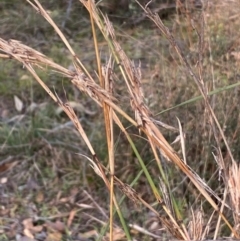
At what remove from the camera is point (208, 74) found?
3.05 metres

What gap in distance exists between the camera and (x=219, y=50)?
10.6ft

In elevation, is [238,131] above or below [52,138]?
above

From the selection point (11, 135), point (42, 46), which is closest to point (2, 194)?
point (11, 135)

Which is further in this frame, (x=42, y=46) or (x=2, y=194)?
(x=42, y=46)

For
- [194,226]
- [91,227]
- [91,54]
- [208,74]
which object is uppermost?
[194,226]

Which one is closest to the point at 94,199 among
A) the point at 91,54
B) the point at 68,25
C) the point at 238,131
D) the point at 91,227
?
the point at 91,227

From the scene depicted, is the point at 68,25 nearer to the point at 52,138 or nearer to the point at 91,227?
the point at 52,138

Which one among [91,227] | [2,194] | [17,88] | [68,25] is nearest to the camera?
[91,227]

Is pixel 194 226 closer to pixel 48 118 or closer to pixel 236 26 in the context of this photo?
pixel 236 26

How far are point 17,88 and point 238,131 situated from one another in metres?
1.76

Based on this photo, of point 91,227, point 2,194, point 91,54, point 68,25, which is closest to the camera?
point 91,227

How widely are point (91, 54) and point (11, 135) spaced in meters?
1.19

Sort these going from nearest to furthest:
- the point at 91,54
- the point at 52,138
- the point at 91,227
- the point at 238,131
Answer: the point at 238,131 → the point at 91,227 → the point at 52,138 → the point at 91,54

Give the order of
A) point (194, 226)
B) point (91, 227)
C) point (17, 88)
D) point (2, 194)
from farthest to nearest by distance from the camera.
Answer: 1. point (17, 88)
2. point (2, 194)
3. point (91, 227)
4. point (194, 226)
